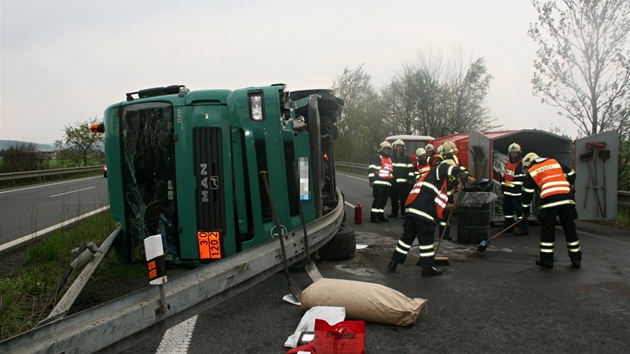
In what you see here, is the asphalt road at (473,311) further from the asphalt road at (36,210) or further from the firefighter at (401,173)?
the asphalt road at (36,210)

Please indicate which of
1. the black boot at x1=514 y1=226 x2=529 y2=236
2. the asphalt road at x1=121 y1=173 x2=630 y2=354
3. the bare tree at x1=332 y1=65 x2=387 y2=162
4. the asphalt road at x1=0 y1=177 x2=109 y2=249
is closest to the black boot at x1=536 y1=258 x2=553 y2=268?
the asphalt road at x1=121 y1=173 x2=630 y2=354

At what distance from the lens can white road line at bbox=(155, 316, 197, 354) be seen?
352cm

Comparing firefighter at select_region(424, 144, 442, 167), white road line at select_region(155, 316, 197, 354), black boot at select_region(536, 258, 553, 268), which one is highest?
firefighter at select_region(424, 144, 442, 167)

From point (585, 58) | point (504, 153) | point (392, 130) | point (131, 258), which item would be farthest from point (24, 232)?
point (392, 130)

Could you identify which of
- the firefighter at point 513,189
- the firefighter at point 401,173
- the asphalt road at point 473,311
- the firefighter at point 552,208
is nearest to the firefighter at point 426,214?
the asphalt road at point 473,311

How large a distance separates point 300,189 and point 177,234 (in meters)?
1.28

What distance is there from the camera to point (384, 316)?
399cm

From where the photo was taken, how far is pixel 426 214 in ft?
20.1

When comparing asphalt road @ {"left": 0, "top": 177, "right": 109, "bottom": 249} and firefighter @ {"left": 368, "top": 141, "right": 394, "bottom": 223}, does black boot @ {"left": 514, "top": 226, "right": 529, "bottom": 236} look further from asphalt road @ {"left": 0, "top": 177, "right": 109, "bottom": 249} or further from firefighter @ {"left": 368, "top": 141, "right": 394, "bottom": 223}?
asphalt road @ {"left": 0, "top": 177, "right": 109, "bottom": 249}

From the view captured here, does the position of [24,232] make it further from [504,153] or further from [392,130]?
[392,130]

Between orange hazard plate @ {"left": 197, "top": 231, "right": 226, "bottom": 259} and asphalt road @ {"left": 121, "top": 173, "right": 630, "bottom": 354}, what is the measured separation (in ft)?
1.57

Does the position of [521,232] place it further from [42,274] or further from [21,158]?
[21,158]

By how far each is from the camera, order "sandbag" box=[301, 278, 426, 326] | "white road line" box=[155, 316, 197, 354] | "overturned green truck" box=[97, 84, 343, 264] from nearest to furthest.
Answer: "white road line" box=[155, 316, 197, 354] → "sandbag" box=[301, 278, 426, 326] → "overturned green truck" box=[97, 84, 343, 264]

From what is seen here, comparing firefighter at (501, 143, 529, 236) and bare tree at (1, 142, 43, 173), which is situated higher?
bare tree at (1, 142, 43, 173)
